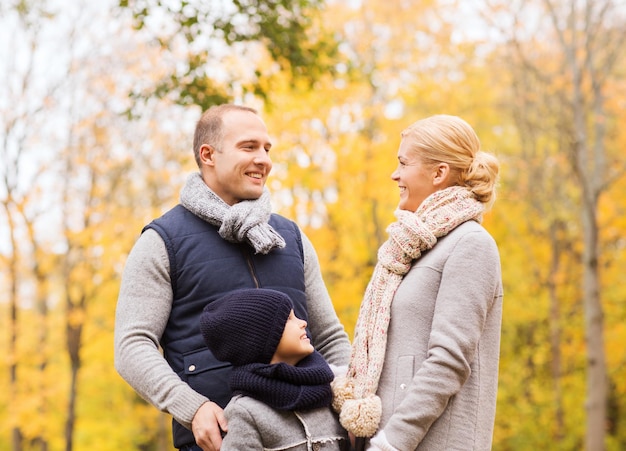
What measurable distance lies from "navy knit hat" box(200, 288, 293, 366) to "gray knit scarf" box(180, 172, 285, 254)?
320 millimetres

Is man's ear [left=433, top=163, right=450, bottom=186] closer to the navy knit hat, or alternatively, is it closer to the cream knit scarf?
the cream knit scarf

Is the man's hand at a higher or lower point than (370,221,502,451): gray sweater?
lower

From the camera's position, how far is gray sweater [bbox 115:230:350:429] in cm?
241

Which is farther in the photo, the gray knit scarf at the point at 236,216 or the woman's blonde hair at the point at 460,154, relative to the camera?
the gray knit scarf at the point at 236,216

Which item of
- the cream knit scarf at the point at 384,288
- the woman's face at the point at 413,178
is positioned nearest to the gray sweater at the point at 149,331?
the cream knit scarf at the point at 384,288

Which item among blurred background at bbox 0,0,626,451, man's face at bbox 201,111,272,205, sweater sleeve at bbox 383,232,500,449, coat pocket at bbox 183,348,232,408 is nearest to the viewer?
sweater sleeve at bbox 383,232,500,449

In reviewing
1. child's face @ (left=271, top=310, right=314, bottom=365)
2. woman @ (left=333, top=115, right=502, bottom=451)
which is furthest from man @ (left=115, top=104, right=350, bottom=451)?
woman @ (left=333, top=115, right=502, bottom=451)

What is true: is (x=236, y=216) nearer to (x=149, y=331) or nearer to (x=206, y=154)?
(x=206, y=154)

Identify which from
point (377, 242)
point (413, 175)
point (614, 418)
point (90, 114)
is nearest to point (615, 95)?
point (377, 242)

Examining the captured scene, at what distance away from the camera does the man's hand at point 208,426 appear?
2328 millimetres

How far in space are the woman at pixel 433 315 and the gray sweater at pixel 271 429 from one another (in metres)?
0.11

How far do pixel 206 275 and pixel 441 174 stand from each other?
37.5 inches

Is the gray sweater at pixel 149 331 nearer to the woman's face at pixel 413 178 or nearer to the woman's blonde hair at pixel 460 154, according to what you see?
the woman's face at pixel 413 178

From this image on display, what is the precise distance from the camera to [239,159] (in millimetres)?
2762
